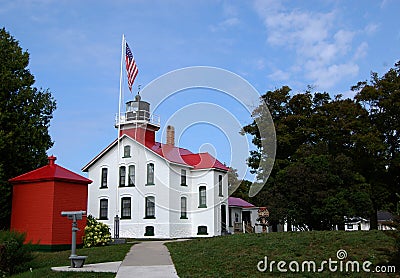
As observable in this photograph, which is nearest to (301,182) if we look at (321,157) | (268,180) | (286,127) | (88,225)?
(321,157)

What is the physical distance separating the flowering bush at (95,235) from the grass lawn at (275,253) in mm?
6562

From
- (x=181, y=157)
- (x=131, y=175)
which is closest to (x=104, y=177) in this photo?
(x=131, y=175)

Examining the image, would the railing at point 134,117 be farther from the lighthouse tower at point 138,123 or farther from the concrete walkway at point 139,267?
the concrete walkway at point 139,267

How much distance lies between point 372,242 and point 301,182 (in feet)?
43.1

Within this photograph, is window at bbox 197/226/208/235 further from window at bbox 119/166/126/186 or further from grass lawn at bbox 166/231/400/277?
grass lawn at bbox 166/231/400/277

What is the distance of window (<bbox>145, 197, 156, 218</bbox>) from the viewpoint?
35656 millimetres

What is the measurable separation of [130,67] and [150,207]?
12.6 m

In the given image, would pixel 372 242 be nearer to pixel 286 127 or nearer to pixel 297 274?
pixel 297 274

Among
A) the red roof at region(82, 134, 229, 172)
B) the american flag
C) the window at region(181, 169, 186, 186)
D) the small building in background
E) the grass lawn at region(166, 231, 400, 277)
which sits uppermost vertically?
the american flag

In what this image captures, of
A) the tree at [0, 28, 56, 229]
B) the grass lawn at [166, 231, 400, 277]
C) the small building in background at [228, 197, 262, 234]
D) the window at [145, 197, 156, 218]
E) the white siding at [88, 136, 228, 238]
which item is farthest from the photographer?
the small building in background at [228, 197, 262, 234]

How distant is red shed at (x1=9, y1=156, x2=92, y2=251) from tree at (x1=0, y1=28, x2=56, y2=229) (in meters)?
1.39

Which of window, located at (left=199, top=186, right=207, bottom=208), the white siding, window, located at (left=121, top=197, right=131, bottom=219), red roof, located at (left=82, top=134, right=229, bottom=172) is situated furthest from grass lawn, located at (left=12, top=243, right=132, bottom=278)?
window, located at (left=199, top=186, right=207, bottom=208)

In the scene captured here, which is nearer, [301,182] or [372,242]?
[372,242]

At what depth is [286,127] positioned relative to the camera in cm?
3491
